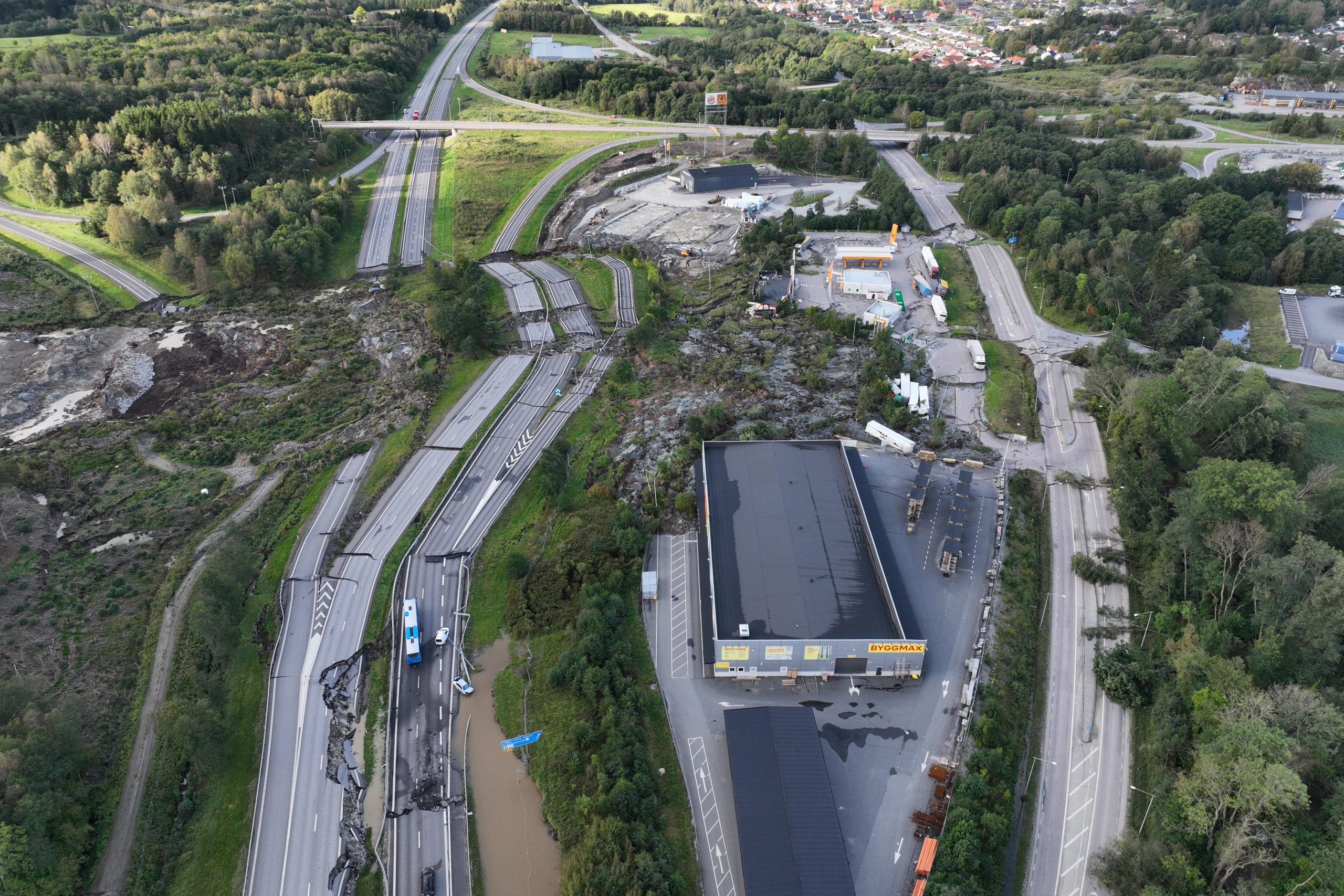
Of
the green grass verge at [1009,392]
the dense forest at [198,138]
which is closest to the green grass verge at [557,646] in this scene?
the green grass verge at [1009,392]

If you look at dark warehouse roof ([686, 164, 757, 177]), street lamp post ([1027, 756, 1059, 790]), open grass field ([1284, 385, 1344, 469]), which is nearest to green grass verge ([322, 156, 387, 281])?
dark warehouse roof ([686, 164, 757, 177])

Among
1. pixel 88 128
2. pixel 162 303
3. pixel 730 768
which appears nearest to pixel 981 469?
pixel 730 768

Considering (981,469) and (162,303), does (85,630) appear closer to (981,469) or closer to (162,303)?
(162,303)

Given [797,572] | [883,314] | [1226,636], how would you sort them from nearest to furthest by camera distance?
[1226,636] < [797,572] < [883,314]

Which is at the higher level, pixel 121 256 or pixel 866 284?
pixel 866 284

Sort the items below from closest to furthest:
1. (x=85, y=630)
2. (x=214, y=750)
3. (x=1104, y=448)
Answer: (x=214, y=750)
(x=85, y=630)
(x=1104, y=448)

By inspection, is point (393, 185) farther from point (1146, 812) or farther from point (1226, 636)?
point (1146, 812)

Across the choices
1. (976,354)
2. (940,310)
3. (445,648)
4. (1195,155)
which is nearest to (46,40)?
(445,648)
